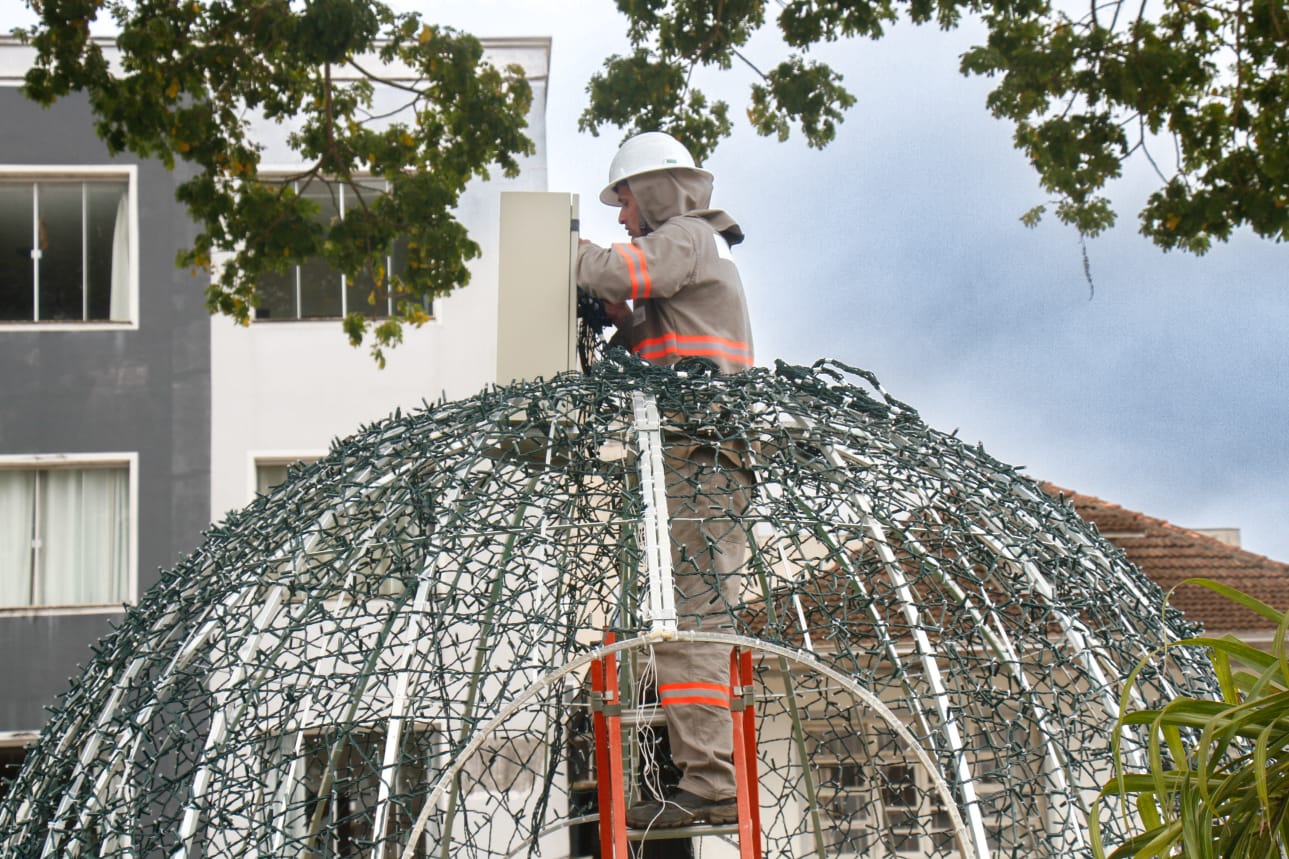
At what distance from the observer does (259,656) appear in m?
4.04

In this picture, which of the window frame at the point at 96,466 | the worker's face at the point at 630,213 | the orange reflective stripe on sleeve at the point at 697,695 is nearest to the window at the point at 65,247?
the window frame at the point at 96,466

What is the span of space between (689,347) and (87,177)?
39.0ft

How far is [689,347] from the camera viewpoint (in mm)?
5094

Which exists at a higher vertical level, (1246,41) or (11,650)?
(1246,41)

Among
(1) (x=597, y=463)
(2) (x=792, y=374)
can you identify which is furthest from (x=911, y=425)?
(1) (x=597, y=463)

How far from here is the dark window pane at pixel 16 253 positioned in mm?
15484

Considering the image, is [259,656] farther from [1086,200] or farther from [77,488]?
[77,488]

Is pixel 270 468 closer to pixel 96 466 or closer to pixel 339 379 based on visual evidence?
pixel 339 379

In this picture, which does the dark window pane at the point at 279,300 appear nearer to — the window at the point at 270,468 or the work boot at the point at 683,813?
the window at the point at 270,468

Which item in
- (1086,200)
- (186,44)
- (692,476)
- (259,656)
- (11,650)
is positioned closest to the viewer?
(259,656)

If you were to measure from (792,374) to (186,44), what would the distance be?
560cm

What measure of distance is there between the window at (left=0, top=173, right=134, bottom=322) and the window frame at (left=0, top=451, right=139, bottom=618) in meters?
1.37

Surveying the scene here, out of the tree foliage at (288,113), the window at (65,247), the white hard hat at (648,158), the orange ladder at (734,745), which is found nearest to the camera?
the orange ladder at (734,745)

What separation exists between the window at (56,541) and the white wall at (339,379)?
43.5 inches
